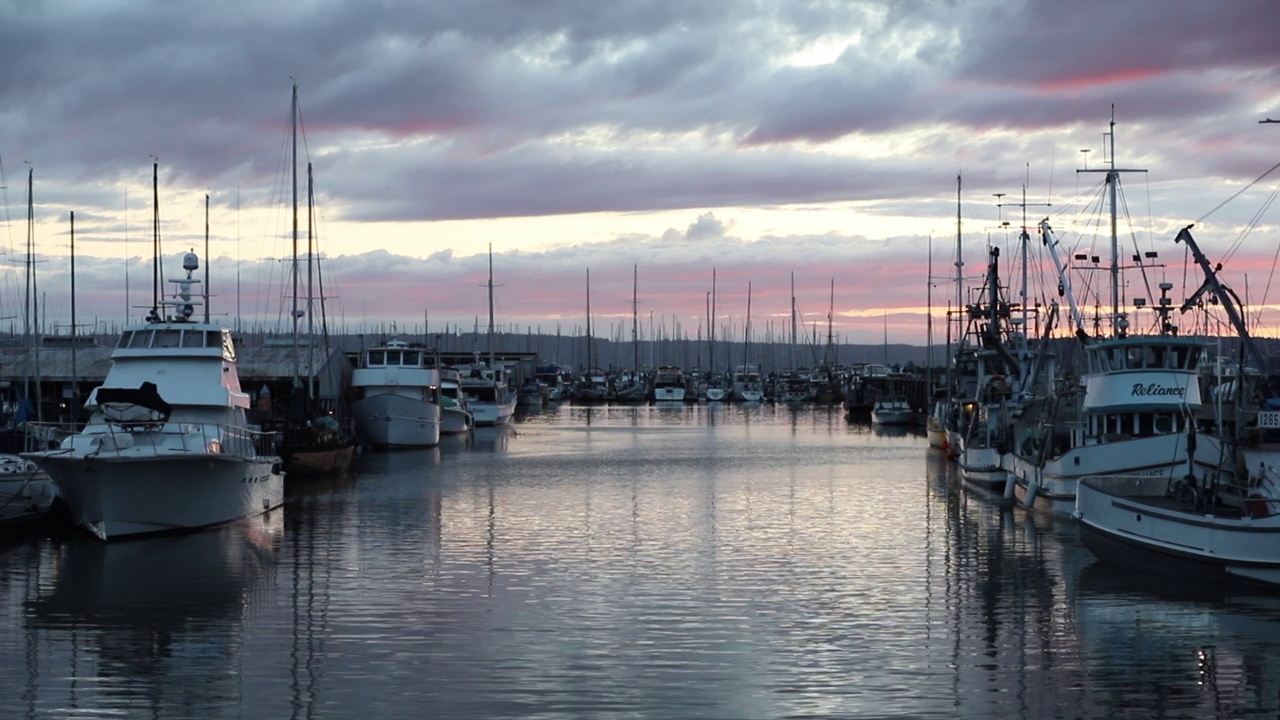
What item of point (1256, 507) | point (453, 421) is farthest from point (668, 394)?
point (1256, 507)

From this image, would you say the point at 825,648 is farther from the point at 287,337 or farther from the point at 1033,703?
the point at 287,337

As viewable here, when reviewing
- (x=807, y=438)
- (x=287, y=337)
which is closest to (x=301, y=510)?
(x=807, y=438)

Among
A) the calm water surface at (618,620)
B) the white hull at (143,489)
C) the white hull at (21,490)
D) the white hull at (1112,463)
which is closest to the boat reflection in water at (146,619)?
the calm water surface at (618,620)

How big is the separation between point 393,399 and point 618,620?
2085 inches

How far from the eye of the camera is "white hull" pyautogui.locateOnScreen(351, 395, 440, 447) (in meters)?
77.9

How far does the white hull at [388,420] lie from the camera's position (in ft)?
255

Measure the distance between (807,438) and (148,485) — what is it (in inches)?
2506

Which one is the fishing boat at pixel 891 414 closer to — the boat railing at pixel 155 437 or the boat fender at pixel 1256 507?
the boat railing at pixel 155 437

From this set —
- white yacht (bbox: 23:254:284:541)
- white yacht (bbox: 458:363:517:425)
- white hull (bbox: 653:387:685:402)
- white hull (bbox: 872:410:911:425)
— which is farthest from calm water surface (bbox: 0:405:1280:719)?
white hull (bbox: 653:387:685:402)

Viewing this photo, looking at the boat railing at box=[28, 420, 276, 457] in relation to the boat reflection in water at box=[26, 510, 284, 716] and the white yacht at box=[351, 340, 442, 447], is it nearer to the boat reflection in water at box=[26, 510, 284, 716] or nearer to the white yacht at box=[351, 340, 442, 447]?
the boat reflection in water at box=[26, 510, 284, 716]

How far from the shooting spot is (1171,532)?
30047 mm

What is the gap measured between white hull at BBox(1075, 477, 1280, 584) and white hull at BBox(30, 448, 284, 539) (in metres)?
21.2

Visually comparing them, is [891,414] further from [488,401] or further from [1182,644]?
[1182,644]

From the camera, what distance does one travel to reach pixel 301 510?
45.7 meters
